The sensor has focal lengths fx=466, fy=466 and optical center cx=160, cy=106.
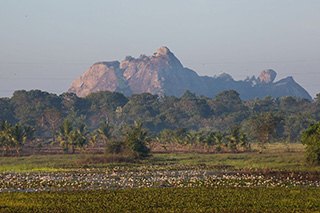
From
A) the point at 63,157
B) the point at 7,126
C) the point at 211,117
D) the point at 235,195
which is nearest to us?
the point at 235,195

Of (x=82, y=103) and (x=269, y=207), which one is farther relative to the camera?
(x=82, y=103)

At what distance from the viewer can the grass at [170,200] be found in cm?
2533

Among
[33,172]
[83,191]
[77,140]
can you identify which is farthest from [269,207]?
[77,140]

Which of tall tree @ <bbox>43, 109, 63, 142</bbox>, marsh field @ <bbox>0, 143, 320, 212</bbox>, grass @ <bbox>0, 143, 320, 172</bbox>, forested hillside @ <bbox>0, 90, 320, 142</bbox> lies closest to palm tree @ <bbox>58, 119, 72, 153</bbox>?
grass @ <bbox>0, 143, 320, 172</bbox>

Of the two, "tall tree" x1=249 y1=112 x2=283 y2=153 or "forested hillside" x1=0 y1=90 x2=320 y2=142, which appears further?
"forested hillside" x1=0 y1=90 x2=320 y2=142

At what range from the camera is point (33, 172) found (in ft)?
155

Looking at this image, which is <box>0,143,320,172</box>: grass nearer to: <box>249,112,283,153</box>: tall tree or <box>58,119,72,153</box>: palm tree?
<box>58,119,72,153</box>: palm tree

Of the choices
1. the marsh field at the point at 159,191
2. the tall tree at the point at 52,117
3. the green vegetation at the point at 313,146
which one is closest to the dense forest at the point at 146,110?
the tall tree at the point at 52,117

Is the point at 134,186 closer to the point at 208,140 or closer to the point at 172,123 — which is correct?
the point at 208,140

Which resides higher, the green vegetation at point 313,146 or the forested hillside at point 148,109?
the forested hillside at point 148,109

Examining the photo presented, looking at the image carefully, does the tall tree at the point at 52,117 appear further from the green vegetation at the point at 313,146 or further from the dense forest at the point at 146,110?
the green vegetation at the point at 313,146

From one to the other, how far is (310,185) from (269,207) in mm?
10401

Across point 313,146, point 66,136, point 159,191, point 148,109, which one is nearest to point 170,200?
point 159,191

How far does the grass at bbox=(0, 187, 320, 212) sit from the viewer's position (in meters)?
25.3
